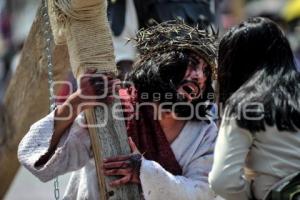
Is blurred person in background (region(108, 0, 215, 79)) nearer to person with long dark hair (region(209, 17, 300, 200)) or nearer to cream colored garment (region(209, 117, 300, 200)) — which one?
person with long dark hair (region(209, 17, 300, 200))

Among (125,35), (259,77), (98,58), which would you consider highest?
(125,35)

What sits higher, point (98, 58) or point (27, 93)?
point (98, 58)

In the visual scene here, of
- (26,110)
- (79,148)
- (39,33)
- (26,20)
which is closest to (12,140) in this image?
(26,110)

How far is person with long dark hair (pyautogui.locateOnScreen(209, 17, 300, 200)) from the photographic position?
3635mm

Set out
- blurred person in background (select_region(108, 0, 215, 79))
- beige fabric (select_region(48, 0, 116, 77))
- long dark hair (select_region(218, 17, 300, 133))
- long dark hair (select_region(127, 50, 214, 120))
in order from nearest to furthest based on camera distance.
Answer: long dark hair (select_region(218, 17, 300, 133)), beige fabric (select_region(48, 0, 116, 77)), long dark hair (select_region(127, 50, 214, 120)), blurred person in background (select_region(108, 0, 215, 79))

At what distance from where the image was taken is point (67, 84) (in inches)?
208

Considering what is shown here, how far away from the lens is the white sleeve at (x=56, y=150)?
3998mm

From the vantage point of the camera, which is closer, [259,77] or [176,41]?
[259,77]

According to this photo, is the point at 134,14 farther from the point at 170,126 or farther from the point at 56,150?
the point at 56,150

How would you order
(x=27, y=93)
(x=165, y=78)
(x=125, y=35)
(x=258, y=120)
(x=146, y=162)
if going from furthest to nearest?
1. (x=125, y=35)
2. (x=27, y=93)
3. (x=165, y=78)
4. (x=146, y=162)
5. (x=258, y=120)

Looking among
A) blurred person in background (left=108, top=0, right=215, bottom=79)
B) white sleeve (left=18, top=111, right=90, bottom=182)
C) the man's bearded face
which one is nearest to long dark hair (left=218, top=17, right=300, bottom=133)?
the man's bearded face

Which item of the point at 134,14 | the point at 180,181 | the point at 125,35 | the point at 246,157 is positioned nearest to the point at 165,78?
the point at 180,181

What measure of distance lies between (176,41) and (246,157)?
2.30 ft

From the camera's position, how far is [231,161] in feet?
11.9
